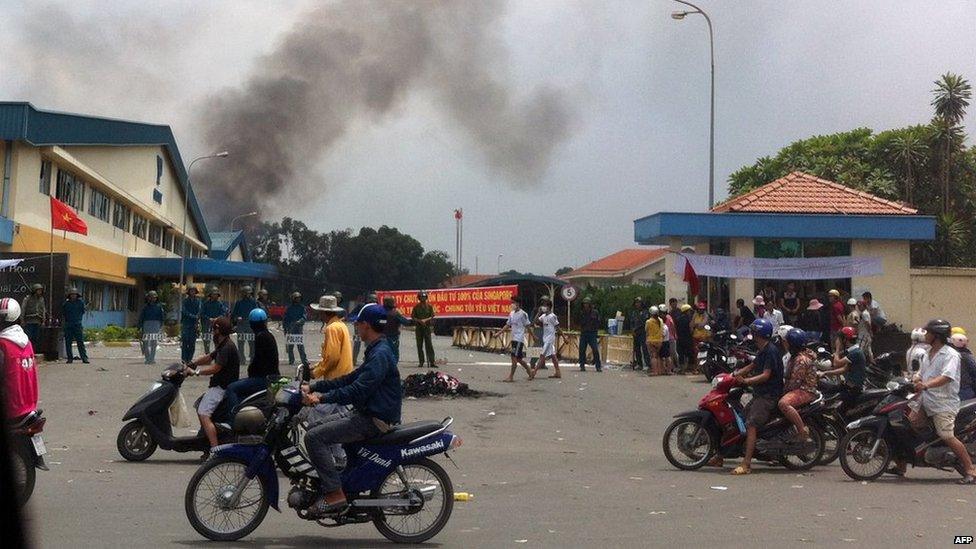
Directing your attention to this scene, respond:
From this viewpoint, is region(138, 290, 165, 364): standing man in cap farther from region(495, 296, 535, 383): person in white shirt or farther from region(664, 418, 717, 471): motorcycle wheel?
region(664, 418, 717, 471): motorcycle wheel

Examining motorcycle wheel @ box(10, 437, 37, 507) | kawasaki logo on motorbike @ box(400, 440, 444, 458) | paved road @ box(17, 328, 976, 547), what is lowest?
paved road @ box(17, 328, 976, 547)

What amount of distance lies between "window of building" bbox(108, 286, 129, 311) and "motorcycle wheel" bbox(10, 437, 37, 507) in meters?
42.3

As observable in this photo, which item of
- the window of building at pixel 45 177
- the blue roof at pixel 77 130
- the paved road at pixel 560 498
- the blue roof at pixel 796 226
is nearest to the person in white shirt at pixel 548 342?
the blue roof at pixel 796 226

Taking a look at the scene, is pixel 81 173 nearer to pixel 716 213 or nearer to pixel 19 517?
pixel 716 213

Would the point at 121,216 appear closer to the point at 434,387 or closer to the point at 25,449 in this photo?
the point at 434,387

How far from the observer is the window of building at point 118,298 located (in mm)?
48719

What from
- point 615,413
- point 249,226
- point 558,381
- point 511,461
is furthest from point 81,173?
point 249,226

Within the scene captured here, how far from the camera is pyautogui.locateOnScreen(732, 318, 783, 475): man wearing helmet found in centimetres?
1121

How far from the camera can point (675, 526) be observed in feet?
26.5

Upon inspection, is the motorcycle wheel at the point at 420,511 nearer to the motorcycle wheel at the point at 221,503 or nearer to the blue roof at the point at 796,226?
the motorcycle wheel at the point at 221,503

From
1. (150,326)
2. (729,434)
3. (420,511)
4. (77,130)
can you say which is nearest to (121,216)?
(77,130)

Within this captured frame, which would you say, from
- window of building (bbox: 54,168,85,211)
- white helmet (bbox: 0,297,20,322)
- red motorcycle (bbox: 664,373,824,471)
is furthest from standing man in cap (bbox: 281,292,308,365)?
window of building (bbox: 54,168,85,211)

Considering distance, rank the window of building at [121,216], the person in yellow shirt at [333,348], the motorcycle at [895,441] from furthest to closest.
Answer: the window of building at [121,216]
the motorcycle at [895,441]
the person in yellow shirt at [333,348]

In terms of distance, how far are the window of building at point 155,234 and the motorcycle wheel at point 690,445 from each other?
50103 mm
